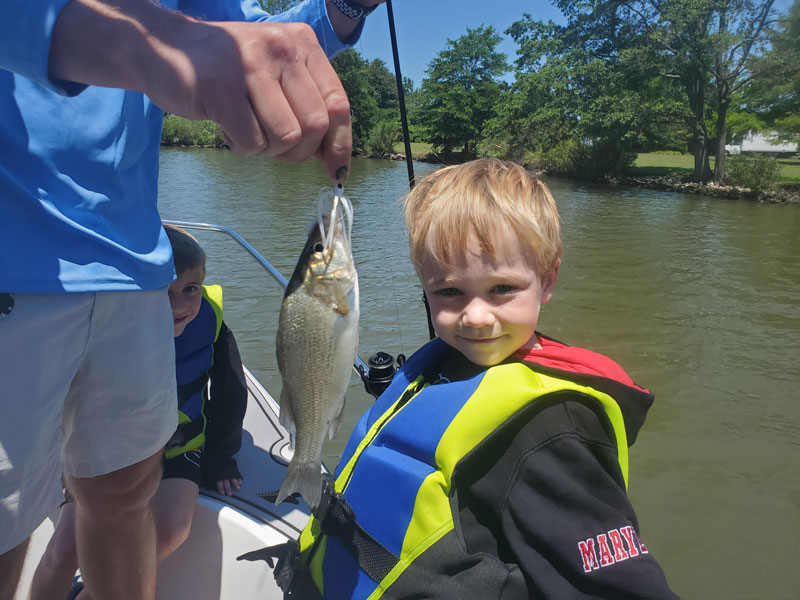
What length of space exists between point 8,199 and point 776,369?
28.0ft

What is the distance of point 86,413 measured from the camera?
1705 mm

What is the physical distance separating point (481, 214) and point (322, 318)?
24.1 inches

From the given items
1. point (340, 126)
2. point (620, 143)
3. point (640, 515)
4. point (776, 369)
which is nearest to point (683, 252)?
point (776, 369)

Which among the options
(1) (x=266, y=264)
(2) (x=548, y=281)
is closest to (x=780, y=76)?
(1) (x=266, y=264)

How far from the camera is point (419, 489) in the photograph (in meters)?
1.56

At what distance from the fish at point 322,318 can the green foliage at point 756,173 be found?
26.7 meters

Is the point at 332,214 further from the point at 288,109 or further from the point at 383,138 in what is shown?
the point at 383,138

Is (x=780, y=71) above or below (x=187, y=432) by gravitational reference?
above

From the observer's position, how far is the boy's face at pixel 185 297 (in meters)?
2.63

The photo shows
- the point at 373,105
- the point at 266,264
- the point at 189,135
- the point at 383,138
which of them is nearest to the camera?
the point at 266,264

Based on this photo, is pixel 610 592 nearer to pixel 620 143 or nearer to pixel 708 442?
pixel 708 442

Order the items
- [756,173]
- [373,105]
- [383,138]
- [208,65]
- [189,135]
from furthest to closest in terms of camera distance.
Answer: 1. [189,135]
2. [383,138]
3. [373,105]
4. [756,173]
5. [208,65]

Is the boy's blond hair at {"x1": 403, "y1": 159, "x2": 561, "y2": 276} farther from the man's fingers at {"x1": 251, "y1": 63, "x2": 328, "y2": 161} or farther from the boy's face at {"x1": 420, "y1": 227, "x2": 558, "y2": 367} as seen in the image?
the man's fingers at {"x1": 251, "y1": 63, "x2": 328, "y2": 161}

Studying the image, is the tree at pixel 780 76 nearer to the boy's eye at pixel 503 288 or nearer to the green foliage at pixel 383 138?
the green foliage at pixel 383 138
